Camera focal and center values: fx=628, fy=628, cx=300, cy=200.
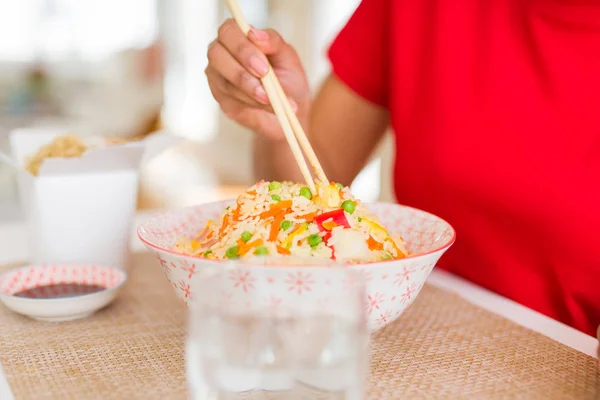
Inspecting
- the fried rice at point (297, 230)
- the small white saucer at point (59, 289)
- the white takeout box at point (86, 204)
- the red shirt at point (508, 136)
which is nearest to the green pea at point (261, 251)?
the fried rice at point (297, 230)

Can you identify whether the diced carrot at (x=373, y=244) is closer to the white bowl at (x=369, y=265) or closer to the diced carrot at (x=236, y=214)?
the white bowl at (x=369, y=265)

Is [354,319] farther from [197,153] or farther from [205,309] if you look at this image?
[197,153]

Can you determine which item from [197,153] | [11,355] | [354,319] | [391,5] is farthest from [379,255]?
[197,153]

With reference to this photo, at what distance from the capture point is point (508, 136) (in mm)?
1165

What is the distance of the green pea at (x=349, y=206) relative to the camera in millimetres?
809

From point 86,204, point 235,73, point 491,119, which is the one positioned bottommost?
point 86,204

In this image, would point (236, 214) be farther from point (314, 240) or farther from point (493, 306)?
point (493, 306)

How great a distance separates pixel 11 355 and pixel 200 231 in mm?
321

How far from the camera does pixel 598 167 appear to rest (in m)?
1.06

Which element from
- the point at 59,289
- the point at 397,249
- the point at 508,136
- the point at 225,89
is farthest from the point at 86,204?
the point at 508,136

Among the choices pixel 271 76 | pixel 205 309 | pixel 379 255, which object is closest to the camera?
pixel 205 309

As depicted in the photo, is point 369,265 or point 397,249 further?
point 397,249

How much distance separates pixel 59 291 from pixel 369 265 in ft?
1.67

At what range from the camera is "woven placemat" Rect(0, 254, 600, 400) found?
70cm
